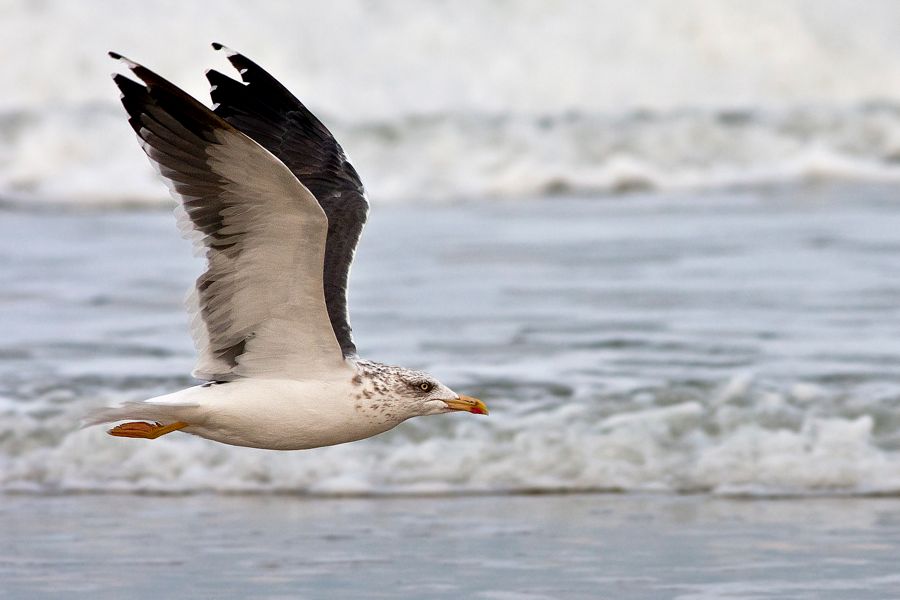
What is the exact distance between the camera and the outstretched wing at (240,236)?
504cm

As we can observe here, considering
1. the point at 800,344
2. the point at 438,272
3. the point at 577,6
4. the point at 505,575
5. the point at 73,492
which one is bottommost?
the point at 505,575

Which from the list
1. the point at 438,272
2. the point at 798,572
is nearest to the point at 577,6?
the point at 438,272

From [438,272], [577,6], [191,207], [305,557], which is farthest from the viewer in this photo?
[577,6]

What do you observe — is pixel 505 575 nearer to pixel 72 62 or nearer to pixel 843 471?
pixel 843 471

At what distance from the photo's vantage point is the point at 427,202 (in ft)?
57.3

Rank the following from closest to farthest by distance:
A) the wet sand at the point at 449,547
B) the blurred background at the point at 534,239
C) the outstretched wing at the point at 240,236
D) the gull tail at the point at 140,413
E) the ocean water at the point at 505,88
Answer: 1. the outstretched wing at the point at 240,236
2. the gull tail at the point at 140,413
3. the wet sand at the point at 449,547
4. the blurred background at the point at 534,239
5. the ocean water at the point at 505,88

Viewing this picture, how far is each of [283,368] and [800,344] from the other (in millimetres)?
4642

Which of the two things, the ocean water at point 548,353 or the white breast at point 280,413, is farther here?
the ocean water at point 548,353

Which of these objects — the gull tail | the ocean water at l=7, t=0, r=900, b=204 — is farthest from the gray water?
the ocean water at l=7, t=0, r=900, b=204

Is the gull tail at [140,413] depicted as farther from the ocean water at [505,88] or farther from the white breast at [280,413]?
the ocean water at [505,88]

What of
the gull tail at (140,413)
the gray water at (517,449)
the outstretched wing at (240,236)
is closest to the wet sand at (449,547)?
the gray water at (517,449)

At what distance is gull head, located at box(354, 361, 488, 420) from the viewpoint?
577 centimetres

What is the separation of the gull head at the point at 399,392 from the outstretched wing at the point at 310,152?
0.33 meters

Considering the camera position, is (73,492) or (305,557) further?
(73,492)
